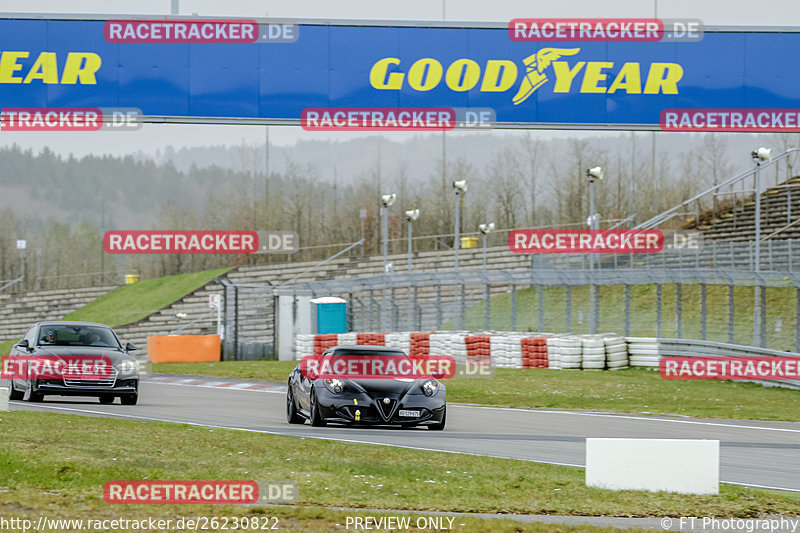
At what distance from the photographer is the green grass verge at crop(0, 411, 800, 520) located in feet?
30.0

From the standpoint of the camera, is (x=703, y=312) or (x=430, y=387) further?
(x=703, y=312)

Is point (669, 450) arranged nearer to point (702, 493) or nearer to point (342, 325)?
point (702, 493)

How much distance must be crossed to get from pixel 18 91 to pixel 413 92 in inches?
316

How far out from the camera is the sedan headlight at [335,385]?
51.0 feet

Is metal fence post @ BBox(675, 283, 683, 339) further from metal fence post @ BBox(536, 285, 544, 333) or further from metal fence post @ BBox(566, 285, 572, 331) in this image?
metal fence post @ BBox(536, 285, 544, 333)

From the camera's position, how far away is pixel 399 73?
76.3 ft
